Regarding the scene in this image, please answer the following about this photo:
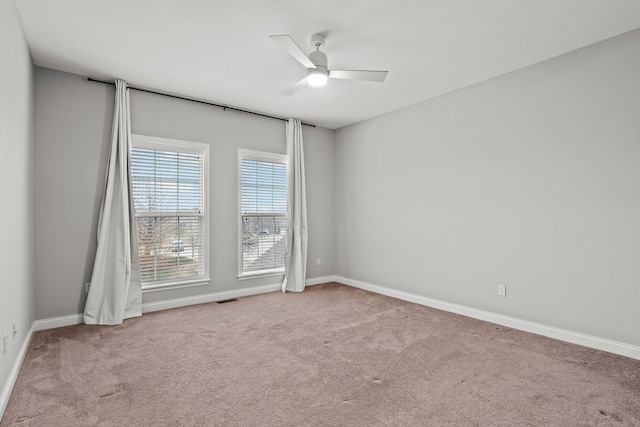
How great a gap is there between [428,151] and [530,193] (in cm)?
133

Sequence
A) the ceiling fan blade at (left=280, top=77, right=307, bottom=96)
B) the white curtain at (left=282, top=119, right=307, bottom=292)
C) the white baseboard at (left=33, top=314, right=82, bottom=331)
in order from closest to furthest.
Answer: the ceiling fan blade at (left=280, top=77, right=307, bottom=96), the white baseboard at (left=33, top=314, right=82, bottom=331), the white curtain at (left=282, top=119, right=307, bottom=292)

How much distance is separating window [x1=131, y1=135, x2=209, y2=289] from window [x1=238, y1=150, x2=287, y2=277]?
0.57m

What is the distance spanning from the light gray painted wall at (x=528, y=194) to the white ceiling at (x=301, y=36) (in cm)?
33

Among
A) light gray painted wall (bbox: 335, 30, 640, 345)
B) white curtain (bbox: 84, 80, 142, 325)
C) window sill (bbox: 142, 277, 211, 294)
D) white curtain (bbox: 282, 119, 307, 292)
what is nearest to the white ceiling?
light gray painted wall (bbox: 335, 30, 640, 345)

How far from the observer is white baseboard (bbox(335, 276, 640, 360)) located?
2727mm

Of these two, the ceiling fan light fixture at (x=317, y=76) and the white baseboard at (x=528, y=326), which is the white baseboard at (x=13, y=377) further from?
the white baseboard at (x=528, y=326)

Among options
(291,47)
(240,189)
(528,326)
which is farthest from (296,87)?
(528,326)

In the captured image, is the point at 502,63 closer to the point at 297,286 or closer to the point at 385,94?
the point at 385,94

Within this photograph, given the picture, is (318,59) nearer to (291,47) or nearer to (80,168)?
(291,47)

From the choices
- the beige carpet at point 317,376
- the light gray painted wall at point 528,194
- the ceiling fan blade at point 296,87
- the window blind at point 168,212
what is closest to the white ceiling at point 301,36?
the ceiling fan blade at point 296,87

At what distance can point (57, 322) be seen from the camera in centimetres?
339

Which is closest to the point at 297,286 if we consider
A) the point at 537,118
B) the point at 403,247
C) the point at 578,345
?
the point at 403,247

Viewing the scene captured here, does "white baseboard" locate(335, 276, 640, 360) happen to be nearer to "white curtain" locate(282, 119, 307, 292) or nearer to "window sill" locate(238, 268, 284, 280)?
"white curtain" locate(282, 119, 307, 292)

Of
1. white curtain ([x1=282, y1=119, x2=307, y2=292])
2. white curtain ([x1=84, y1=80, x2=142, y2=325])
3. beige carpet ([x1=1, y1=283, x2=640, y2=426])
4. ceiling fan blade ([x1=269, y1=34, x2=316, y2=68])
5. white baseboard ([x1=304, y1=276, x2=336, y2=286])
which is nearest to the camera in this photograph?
beige carpet ([x1=1, y1=283, x2=640, y2=426])
